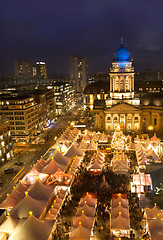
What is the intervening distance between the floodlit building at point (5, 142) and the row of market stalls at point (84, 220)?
26.8m

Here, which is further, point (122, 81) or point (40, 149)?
point (122, 81)

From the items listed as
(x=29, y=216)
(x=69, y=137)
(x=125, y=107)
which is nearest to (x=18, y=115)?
(x=69, y=137)

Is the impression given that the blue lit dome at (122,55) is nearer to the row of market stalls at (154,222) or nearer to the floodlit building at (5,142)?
the floodlit building at (5,142)

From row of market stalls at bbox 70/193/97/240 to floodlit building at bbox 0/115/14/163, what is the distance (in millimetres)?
26793

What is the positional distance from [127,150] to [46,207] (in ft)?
95.8

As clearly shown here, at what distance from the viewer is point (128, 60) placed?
7756 centimetres

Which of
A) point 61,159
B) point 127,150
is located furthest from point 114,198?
point 127,150

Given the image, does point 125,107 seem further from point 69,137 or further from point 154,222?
point 154,222

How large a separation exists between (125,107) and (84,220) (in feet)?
171

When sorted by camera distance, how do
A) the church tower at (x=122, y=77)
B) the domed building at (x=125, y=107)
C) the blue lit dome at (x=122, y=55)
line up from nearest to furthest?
the domed building at (x=125, y=107)
the church tower at (x=122, y=77)
the blue lit dome at (x=122, y=55)

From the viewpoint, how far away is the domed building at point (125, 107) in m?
76.1

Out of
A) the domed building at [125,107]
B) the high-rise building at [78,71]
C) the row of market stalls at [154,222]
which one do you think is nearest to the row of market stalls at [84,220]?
the row of market stalls at [154,222]

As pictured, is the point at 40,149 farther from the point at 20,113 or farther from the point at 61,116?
the point at 61,116

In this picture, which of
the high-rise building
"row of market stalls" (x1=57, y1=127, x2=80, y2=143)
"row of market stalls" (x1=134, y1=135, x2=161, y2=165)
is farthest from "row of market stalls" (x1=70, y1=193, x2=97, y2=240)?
the high-rise building
